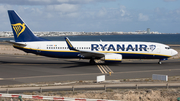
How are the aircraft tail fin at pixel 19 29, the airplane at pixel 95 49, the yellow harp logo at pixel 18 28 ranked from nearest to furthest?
the airplane at pixel 95 49 → the aircraft tail fin at pixel 19 29 → the yellow harp logo at pixel 18 28

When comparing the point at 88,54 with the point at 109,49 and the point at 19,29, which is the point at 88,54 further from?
the point at 19,29

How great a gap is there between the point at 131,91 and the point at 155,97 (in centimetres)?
220

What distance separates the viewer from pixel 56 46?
42.5m

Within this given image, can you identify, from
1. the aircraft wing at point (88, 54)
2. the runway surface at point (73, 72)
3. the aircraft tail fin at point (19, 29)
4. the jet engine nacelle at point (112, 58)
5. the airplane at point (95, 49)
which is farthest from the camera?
the aircraft tail fin at point (19, 29)

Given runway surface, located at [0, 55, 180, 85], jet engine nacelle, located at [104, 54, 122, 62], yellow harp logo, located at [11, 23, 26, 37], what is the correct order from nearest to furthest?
runway surface, located at [0, 55, 180, 85] → jet engine nacelle, located at [104, 54, 122, 62] → yellow harp logo, located at [11, 23, 26, 37]

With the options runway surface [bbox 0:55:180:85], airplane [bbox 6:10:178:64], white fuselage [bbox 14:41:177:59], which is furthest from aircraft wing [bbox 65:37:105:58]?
runway surface [bbox 0:55:180:85]

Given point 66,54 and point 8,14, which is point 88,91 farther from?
point 8,14

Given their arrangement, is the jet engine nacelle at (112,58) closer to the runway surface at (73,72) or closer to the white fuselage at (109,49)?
the runway surface at (73,72)

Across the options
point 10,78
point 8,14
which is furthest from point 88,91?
point 8,14

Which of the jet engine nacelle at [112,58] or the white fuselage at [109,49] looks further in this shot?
the white fuselage at [109,49]

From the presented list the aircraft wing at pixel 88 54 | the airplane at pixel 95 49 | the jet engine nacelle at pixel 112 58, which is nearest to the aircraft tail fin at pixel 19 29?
the airplane at pixel 95 49

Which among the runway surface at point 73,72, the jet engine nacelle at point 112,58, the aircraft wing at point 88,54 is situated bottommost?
the runway surface at point 73,72

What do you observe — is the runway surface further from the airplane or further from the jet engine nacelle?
the airplane

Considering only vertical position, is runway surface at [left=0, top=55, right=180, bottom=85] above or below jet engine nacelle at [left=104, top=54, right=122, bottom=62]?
below
